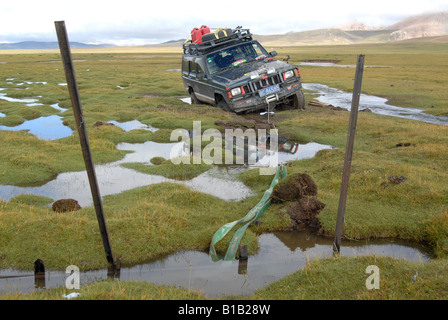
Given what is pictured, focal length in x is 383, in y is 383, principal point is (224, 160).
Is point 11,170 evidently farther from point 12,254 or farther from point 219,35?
point 219,35

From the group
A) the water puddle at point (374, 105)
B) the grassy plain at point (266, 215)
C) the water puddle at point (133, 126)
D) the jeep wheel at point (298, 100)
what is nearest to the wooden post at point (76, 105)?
the grassy plain at point (266, 215)

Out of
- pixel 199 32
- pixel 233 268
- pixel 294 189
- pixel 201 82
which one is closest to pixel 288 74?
pixel 201 82

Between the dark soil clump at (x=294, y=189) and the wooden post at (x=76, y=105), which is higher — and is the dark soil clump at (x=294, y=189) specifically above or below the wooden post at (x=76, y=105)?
below

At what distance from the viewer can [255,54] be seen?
15.5 meters

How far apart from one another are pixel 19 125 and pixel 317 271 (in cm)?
1549

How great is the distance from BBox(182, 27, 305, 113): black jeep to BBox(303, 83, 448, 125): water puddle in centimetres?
481

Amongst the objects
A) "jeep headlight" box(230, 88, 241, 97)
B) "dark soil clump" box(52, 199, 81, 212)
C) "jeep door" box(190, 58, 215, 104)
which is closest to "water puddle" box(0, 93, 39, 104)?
"jeep door" box(190, 58, 215, 104)

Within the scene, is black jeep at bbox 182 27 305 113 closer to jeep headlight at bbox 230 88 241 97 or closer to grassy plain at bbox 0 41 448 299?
jeep headlight at bbox 230 88 241 97

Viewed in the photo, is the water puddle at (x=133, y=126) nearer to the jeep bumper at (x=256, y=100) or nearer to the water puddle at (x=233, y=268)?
the jeep bumper at (x=256, y=100)

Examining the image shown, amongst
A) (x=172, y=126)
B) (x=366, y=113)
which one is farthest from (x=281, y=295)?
(x=366, y=113)

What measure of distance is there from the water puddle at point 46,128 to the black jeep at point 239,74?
5.74 m

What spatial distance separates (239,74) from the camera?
1411 centimetres

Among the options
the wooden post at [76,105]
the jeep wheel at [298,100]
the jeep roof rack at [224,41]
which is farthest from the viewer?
the jeep wheel at [298,100]

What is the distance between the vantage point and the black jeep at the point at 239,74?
13797mm
